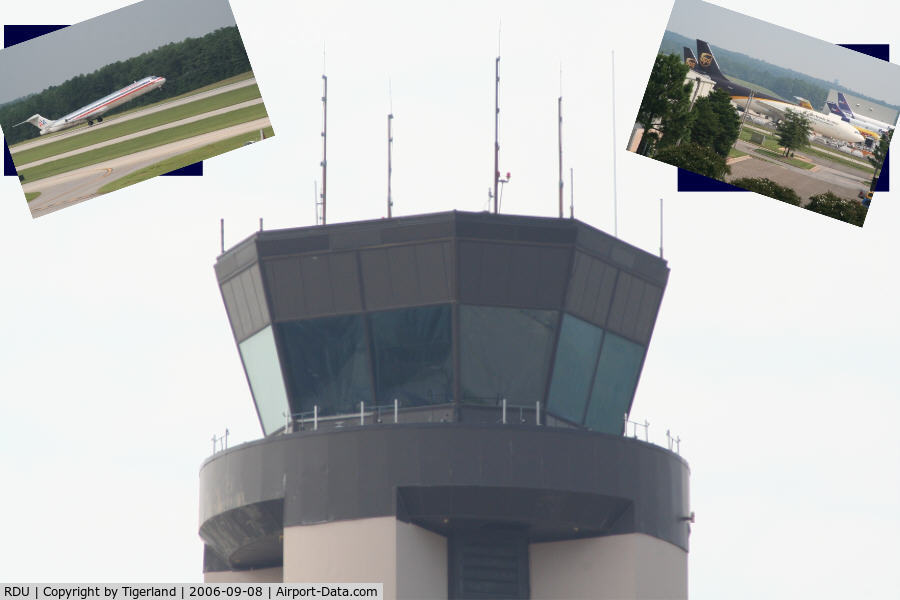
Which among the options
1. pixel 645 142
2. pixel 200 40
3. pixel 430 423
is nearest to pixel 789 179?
pixel 645 142

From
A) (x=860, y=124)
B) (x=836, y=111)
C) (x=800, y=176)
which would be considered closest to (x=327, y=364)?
(x=800, y=176)

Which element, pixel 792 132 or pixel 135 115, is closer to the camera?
pixel 135 115

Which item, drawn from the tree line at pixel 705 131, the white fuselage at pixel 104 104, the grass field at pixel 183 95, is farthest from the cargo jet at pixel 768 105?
the white fuselage at pixel 104 104

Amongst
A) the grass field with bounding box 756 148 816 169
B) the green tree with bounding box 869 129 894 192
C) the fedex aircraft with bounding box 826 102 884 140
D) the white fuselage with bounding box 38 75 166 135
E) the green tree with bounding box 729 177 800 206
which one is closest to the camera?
the white fuselage with bounding box 38 75 166 135

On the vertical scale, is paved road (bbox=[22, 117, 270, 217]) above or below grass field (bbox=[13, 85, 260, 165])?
below

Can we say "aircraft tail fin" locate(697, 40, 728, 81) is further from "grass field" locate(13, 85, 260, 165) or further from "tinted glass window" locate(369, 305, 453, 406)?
"grass field" locate(13, 85, 260, 165)

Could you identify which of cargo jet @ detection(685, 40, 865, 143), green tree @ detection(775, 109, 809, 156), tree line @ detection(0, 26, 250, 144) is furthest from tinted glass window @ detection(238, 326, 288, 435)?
green tree @ detection(775, 109, 809, 156)

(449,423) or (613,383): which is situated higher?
(613,383)

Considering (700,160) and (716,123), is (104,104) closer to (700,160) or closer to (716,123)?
(716,123)
